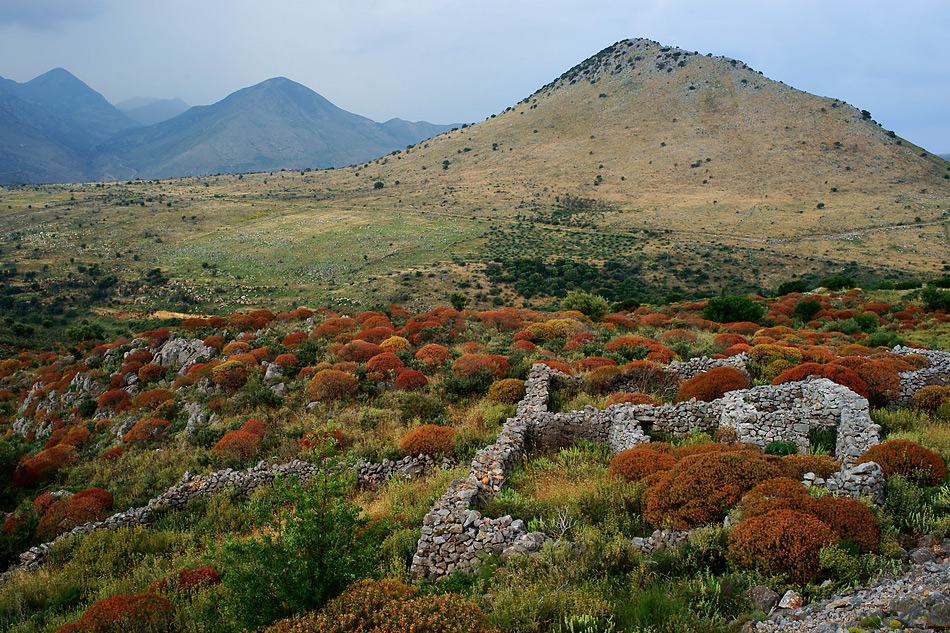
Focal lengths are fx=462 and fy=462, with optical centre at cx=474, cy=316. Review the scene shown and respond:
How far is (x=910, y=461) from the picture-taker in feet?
23.0

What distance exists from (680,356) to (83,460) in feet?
69.0

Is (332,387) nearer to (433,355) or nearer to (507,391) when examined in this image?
(433,355)

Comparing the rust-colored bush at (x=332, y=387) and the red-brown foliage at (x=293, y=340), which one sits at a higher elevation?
the red-brown foliage at (x=293, y=340)

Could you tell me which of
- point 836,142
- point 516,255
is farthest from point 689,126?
point 516,255

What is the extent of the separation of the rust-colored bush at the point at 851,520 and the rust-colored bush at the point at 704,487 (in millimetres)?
1079

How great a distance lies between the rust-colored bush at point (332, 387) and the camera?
15547 millimetres

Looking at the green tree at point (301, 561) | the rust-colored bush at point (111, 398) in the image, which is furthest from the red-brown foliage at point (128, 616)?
the rust-colored bush at point (111, 398)

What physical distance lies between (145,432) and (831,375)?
20222mm

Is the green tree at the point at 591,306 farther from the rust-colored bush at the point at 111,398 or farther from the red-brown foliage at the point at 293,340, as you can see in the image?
the rust-colored bush at the point at 111,398

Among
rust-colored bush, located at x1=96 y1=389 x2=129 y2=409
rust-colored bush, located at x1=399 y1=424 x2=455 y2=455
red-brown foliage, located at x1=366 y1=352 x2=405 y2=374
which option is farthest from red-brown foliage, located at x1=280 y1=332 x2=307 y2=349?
rust-colored bush, located at x1=399 y1=424 x2=455 y2=455

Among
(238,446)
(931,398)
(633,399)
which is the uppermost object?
(931,398)

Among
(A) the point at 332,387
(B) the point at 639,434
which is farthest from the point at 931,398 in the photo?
(A) the point at 332,387

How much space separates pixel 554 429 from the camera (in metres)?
11.2

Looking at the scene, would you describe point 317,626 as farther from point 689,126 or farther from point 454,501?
point 689,126
